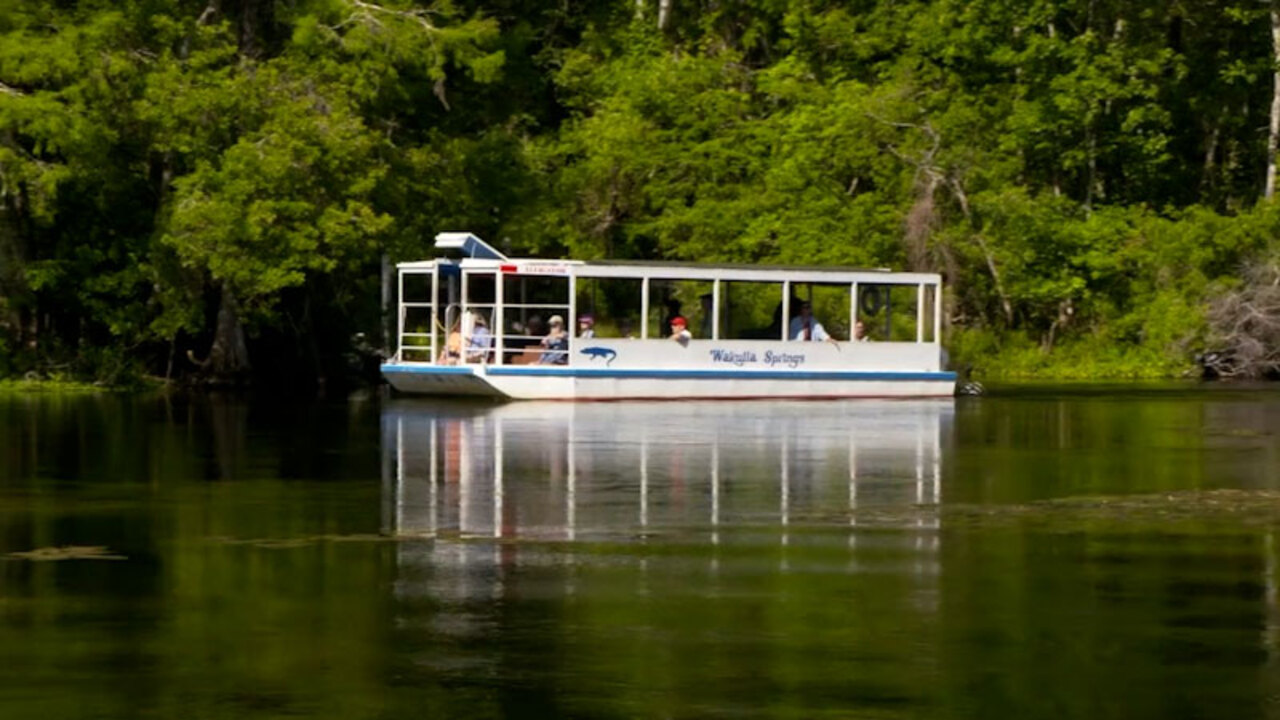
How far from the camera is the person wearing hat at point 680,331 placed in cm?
4369

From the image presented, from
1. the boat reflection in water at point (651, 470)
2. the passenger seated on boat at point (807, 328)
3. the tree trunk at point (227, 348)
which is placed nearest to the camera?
the boat reflection in water at point (651, 470)

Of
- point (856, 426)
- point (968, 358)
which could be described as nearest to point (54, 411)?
point (856, 426)

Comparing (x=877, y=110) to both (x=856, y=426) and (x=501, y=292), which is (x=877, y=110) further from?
(x=856, y=426)

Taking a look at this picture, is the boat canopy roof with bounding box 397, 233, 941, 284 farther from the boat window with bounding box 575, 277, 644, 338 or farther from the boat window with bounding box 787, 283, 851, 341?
the boat window with bounding box 787, 283, 851, 341

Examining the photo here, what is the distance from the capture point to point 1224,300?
5788 cm

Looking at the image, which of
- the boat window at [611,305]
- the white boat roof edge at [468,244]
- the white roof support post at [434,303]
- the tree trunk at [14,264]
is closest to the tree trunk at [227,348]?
the tree trunk at [14,264]

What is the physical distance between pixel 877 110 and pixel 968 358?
632 centimetres

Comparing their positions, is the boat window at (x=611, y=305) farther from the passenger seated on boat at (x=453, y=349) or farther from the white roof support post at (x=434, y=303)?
the white roof support post at (x=434, y=303)

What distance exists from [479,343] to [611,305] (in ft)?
8.74

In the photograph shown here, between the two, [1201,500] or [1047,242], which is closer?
[1201,500]

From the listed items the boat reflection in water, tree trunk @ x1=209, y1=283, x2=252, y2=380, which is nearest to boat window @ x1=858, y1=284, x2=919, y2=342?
the boat reflection in water

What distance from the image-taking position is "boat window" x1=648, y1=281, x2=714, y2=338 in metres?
44.8

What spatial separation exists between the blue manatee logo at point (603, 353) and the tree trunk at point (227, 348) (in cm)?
1001

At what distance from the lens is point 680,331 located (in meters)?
43.8
